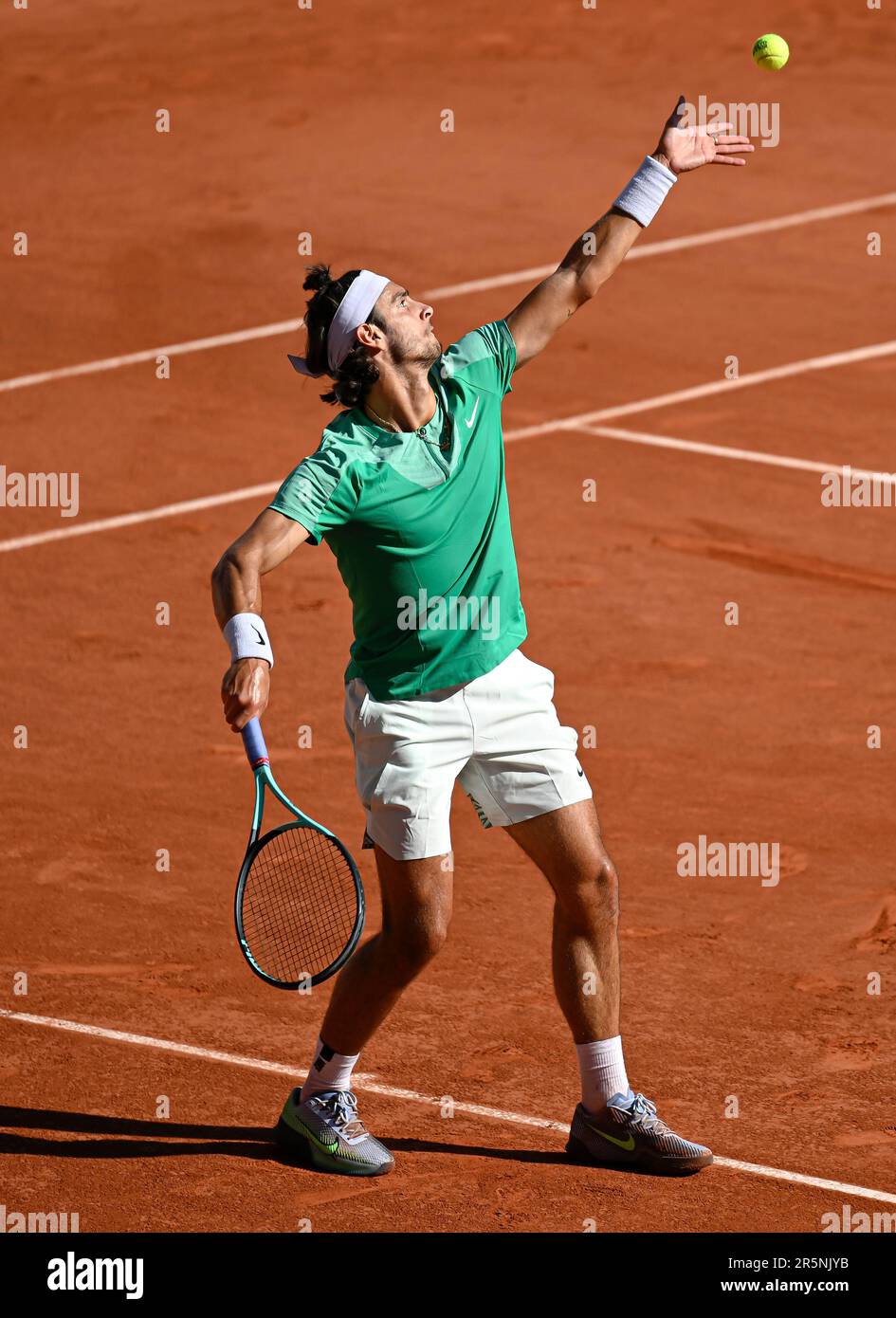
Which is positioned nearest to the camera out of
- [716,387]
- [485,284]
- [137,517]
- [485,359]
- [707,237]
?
[485,359]

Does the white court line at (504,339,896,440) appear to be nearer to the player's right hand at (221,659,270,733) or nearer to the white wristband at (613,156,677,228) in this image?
the white wristband at (613,156,677,228)

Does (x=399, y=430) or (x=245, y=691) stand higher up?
(x=399, y=430)

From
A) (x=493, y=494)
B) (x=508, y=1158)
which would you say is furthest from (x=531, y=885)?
(x=493, y=494)

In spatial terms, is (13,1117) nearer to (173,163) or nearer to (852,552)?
(852,552)

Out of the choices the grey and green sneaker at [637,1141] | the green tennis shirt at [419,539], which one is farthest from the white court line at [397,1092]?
the green tennis shirt at [419,539]

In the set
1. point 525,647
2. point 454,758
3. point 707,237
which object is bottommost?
point 454,758

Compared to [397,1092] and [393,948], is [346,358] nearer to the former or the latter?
[393,948]

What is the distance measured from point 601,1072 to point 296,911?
130cm

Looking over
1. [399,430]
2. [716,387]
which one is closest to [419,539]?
[399,430]

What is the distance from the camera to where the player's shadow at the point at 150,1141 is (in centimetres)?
604

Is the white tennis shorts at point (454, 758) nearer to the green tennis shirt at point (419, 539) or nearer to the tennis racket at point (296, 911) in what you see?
the green tennis shirt at point (419, 539)

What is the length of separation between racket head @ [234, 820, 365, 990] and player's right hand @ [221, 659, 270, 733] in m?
0.55

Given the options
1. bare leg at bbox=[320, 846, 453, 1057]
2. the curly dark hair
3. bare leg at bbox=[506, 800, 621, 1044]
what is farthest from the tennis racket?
the curly dark hair

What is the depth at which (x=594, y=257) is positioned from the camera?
20.4 feet
